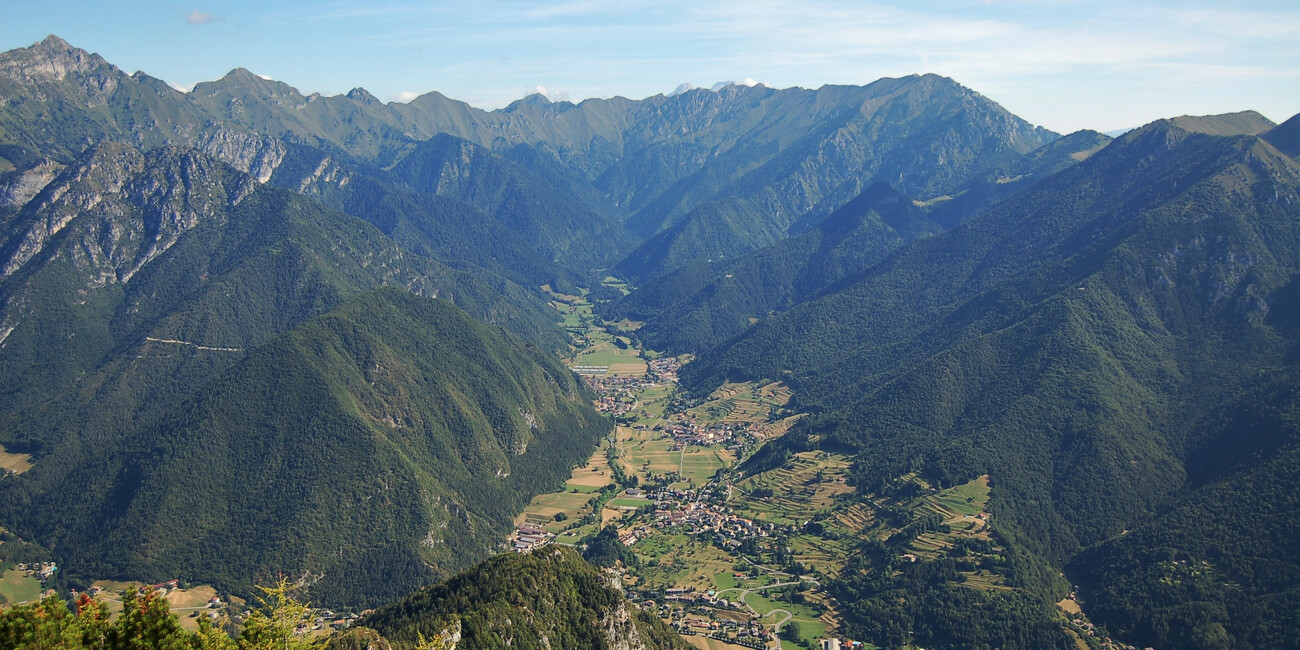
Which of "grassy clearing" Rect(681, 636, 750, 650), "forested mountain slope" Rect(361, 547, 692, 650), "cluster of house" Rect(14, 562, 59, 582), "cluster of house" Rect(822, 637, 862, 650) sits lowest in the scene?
"cluster of house" Rect(822, 637, 862, 650)

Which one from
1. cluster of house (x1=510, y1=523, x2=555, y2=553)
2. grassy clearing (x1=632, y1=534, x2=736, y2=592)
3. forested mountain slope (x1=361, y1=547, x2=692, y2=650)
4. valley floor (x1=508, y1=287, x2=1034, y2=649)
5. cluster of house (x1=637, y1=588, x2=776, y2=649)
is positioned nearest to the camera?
forested mountain slope (x1=361, y1=547, x2=692, y2=650)

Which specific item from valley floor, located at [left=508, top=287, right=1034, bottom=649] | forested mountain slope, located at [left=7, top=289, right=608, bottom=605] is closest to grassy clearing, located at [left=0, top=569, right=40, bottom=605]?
forested mountain slope, located at [left=7, top=289, right=608, bottom=605]

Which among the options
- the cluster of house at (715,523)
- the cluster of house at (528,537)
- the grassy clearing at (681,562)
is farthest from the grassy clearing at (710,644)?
the cluster of house at (528,537)

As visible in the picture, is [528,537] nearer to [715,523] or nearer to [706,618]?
[715,523]

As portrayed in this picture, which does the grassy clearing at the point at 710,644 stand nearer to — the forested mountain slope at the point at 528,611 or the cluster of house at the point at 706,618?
the cluster of house at the point at 706,618

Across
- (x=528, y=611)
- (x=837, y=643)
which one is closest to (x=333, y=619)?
(x=528, y=611)

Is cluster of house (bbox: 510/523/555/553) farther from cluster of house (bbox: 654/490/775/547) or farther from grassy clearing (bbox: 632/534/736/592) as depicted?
cluster of house (bbox: 654/490/775/547)

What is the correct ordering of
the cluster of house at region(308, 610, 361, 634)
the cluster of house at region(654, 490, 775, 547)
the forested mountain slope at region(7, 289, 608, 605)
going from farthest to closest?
the cluster of house at region(654, 490, 775, 547) < the forested mountain slope at region(7, 289, 608, 605) < the cluster of house at region(308, 610, 361, 634)
